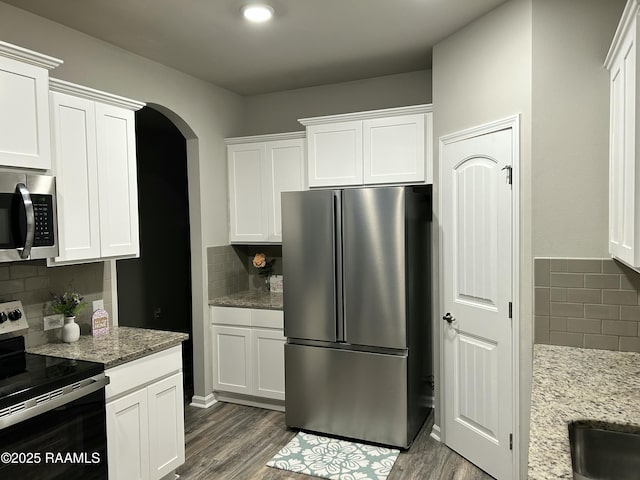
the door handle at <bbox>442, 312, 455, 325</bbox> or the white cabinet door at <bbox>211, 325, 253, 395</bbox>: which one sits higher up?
the door handle at <bbox>442, 312, 455, 325</bbox>

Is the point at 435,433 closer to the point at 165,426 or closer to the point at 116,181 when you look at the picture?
the point at 165,426

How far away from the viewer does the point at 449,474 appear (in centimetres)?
278

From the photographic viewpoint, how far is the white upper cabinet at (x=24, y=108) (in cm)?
197

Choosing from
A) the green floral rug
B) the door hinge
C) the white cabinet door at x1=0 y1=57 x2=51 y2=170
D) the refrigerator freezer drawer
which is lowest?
the green floral rug

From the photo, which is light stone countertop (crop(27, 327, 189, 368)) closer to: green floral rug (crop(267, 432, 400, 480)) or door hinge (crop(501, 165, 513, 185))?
green floral rug (crop(267, 432, 400, 480))

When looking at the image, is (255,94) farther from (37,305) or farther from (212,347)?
(37,305)

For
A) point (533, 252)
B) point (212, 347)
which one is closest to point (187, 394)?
point (212, 347)

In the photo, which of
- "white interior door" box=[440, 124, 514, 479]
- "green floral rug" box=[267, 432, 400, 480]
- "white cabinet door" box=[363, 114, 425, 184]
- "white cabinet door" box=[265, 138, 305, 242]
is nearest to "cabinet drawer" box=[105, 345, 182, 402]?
"green floral rug" box=[267, 432, 400, 480]

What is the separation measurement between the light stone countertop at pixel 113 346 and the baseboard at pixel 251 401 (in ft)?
4.56

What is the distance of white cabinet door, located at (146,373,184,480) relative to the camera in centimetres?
245

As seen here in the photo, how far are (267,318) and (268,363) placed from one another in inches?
14.3

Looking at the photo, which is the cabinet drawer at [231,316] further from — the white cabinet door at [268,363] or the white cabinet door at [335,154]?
the white cabinet door at [335,154]

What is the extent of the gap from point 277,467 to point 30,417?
1553 millimetres

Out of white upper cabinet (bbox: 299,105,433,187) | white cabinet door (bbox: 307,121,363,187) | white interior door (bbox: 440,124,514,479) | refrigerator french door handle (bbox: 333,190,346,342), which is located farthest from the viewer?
white cabinet door (bbox: 307,121,363,187)
